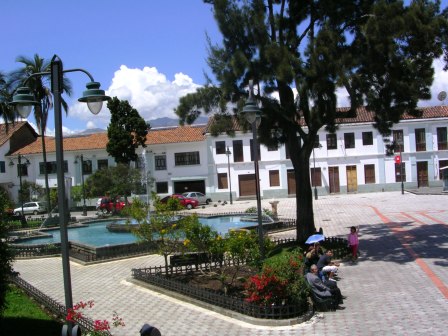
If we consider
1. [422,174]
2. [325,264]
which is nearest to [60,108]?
[325,264]

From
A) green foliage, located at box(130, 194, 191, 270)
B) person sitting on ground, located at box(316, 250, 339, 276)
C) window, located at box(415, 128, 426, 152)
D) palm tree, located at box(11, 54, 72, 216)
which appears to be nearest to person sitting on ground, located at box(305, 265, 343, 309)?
person sitting on ground, located at box(316, 250, 339, 276)

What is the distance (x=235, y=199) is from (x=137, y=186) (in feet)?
41.5

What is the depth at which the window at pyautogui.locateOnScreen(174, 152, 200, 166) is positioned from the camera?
45.8 m

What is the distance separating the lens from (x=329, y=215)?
25.7 m

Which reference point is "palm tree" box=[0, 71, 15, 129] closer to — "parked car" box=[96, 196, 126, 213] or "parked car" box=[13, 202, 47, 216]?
"parked car" box=[96, 196, 126, 213]

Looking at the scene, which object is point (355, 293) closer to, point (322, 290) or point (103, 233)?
point (322, 290)

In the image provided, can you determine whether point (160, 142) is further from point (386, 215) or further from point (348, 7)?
point (348, 7)

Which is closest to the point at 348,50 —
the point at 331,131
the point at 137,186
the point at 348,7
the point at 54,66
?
the point at 348,7

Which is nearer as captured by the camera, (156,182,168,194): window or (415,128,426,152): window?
(415,128,426,152): window

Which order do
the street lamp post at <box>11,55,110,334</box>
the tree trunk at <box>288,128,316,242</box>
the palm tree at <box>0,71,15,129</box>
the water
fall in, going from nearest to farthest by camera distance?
the street lamp post at <box>11,55,110,334</box>
the tree trunk at <box>288,128,316,242</box>
the water
the palm tree at <box>0,71,15,129</box>

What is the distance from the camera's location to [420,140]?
143 feet

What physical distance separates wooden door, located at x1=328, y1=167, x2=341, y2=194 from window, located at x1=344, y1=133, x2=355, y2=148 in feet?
7.57

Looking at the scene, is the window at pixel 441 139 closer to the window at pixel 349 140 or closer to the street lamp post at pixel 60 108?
the window at pixel 349 140

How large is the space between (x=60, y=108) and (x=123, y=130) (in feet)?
108
